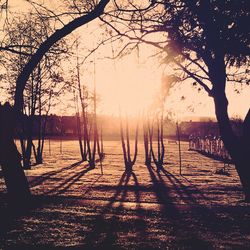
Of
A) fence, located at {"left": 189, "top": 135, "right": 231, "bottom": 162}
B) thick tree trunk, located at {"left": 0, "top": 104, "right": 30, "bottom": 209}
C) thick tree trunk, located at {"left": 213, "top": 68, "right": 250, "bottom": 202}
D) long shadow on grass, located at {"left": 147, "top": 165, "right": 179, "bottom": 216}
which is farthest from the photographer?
fence, located at {"left": 189, "top": 135, "right": 231, "bottom": 162}

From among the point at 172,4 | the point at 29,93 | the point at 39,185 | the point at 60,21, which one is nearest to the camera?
the point at 60,21

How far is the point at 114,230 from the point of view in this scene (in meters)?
7.15

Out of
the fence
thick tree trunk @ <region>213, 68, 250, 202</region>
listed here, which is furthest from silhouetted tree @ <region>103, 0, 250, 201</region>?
the fence

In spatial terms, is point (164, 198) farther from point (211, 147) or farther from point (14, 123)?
point (211, 147)

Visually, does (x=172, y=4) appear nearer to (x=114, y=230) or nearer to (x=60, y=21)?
(x=60, y=21)

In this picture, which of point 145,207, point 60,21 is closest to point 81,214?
point 145,207

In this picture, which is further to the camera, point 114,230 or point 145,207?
point 145,207

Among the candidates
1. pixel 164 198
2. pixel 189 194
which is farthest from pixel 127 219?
pixel 189 194

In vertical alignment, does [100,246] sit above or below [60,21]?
below

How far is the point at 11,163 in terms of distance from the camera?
853 cm

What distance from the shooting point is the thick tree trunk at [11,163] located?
848 centimetres

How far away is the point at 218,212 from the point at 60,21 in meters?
6.69

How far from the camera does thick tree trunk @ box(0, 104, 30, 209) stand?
8.48m

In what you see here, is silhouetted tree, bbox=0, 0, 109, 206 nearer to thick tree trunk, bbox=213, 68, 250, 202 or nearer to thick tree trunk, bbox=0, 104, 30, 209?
thick tree trunk, bbox=0, 104, 30, 209
